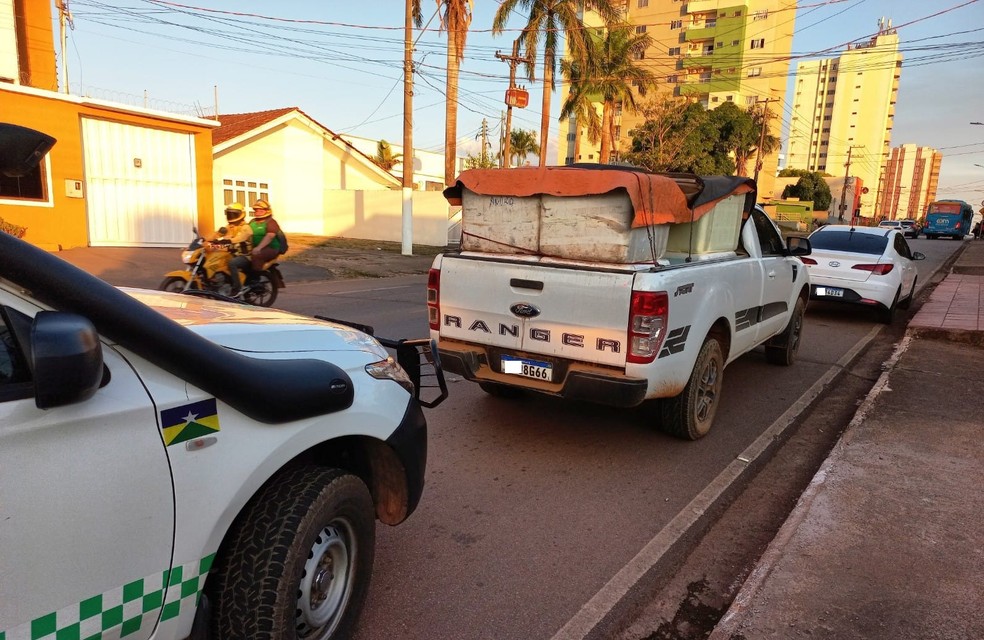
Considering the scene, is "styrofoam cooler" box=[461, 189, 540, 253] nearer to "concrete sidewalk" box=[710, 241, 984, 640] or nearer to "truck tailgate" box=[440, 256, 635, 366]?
"truck tailgate" box=[440, 256, 635, 366]

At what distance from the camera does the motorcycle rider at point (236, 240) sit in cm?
908

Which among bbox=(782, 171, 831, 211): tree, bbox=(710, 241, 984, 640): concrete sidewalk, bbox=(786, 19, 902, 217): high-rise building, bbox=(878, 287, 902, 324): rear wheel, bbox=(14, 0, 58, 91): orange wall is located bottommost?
bbox=(710, 241, 984, 640): concrete sidewalk

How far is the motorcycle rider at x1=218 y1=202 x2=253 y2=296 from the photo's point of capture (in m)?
9.08

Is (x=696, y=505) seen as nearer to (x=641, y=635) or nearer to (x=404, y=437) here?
(x=641, y=635)

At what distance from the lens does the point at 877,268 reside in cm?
1030

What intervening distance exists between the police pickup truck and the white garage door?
16.7m

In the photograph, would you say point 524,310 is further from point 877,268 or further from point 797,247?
point 877,268

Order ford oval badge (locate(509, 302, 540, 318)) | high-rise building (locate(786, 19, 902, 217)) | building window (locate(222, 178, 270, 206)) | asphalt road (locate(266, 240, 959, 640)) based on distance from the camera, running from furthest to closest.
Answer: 1. high-rise building (locate(786, 19, 902, 217))
2. building window (locate(222, 178, 270, 206))
3. ford oval badge (locate(509, 302, 540, 318))
4. asphalt road (locate(266, 240, 959, 640))

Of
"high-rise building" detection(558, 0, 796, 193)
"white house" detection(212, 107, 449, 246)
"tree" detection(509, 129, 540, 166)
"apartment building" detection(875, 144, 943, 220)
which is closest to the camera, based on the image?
"white house" detection(212, 107, 449, 246)

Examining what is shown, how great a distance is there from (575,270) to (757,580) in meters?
2.13

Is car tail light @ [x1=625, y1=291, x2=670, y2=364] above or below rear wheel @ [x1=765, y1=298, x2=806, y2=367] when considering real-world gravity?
above

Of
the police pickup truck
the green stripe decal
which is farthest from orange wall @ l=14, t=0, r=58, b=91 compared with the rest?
the green stripe decal

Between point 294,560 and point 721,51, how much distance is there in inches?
3219

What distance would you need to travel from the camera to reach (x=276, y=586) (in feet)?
6.73
